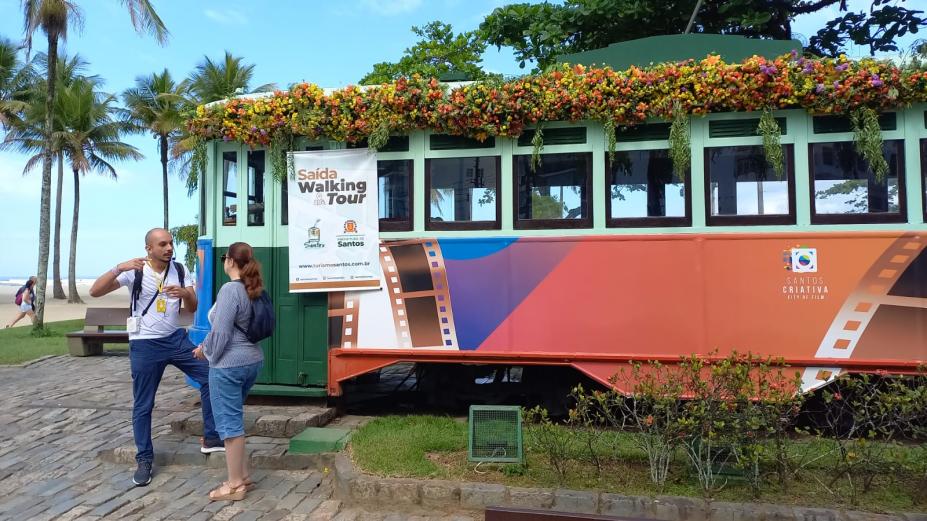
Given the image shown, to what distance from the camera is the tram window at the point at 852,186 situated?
555 cm

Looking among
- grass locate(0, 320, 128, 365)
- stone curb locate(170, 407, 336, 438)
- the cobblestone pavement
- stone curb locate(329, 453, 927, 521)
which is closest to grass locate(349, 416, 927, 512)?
stone curb locate(329, 453, 927, 521)

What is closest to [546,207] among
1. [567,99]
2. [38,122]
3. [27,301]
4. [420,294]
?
[567,99]

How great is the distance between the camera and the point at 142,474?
5000 millimetres

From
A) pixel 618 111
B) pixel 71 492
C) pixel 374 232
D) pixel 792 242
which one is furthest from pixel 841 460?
pixel 71 492

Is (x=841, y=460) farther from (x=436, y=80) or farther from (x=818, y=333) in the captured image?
(x=436, y=80)

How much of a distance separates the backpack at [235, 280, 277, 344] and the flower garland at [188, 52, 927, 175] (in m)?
2.21

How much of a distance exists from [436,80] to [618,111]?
5.86 ft

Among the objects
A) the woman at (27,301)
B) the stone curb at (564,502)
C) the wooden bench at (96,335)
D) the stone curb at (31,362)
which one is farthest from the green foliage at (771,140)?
the woman at (27,301)

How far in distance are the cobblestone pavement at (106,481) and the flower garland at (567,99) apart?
319 cm

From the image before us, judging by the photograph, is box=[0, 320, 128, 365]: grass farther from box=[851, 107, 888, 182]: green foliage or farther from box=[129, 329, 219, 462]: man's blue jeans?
box=[851, 107, 888, 182]: green foliage

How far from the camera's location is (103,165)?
34031 mm

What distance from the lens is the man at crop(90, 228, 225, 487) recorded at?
4.95m

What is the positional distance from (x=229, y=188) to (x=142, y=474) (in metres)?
3.00

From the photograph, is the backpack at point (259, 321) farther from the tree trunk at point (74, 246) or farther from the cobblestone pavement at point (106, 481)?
the tree trunk at point (74, 246)
